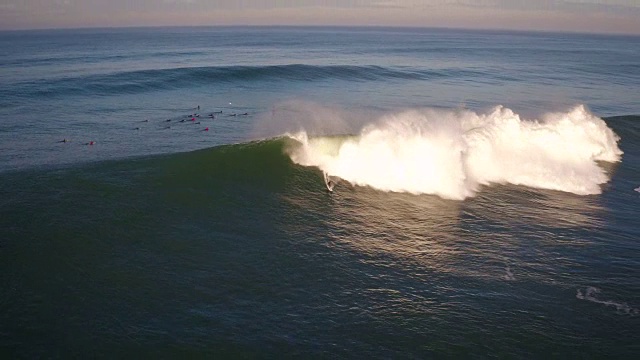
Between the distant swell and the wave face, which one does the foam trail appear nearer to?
the wave face

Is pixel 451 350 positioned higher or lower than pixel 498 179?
lower

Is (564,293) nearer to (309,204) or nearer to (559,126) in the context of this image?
(309,204)

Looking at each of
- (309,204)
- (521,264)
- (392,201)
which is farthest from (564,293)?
(309,204)

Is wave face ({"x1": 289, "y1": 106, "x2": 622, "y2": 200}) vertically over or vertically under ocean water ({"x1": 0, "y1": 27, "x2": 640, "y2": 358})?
over

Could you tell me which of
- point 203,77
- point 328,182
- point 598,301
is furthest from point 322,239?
point 203,77

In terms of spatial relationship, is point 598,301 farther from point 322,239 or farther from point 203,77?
point 203,77

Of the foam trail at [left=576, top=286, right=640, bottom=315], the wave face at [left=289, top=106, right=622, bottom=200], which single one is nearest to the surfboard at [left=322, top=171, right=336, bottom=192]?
the wave face at [left=289, top=106, right=622, bottom=200]
